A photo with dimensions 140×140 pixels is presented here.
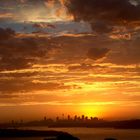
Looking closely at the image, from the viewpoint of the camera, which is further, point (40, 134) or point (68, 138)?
point (40, 134)

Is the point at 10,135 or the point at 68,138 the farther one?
the point at 10,135

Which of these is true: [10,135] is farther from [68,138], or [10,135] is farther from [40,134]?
[68,138]

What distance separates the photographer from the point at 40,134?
644ft

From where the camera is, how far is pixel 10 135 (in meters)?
182

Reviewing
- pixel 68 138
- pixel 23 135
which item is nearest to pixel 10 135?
pixel 23 135

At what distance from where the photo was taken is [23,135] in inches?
7510

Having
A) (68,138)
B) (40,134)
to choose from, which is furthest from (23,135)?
(68,138)

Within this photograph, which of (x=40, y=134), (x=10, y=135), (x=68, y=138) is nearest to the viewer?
(x=68, y=138)

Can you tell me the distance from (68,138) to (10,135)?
83476 millimetres

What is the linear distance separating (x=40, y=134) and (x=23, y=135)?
28.5 ft

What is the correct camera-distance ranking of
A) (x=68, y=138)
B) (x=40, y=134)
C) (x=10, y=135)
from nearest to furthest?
1. (x=68, y=138)
2. (x=10, y=135)
3. (x=40, y=134)

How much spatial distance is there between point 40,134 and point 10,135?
17798mm

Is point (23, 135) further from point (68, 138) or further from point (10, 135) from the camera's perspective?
point (68, 138)
